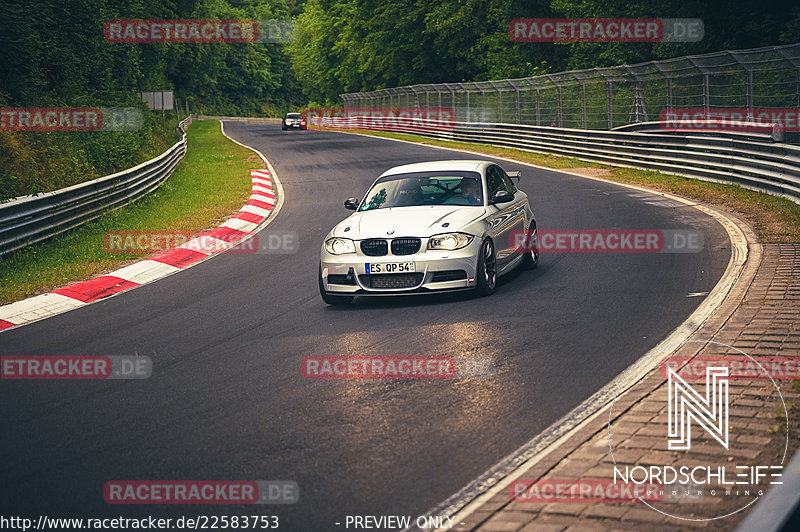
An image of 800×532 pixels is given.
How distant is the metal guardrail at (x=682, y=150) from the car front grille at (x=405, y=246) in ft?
30.5

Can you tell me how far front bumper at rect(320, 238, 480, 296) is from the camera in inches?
404

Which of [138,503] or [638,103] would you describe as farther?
[638,103]

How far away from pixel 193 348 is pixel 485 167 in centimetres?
484

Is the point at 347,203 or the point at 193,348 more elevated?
the point at 347,203

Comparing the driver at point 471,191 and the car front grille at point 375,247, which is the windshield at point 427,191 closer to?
the driver at point 471,191

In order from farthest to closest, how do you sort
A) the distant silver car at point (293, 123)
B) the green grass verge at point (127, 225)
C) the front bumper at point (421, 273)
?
the distant silver car at point (293, 123)
the green grass verge at point (127, 225)
the front bumper at point (421, 273)

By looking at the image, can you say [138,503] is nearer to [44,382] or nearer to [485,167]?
[44,382]

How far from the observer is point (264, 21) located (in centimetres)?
14250

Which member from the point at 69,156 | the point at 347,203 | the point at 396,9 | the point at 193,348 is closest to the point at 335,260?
the point at 347,203

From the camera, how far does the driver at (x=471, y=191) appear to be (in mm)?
11438

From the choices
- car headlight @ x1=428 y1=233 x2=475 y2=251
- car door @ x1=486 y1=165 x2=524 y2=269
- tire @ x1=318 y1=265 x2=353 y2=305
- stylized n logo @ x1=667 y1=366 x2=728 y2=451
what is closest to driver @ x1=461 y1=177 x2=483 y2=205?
car door @ x1=486 y1=165 x2=524 y2=269

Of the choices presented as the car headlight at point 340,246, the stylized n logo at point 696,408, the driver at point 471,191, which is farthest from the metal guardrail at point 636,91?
the stylized n logo at point 696,408

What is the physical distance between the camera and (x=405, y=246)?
1044 cm

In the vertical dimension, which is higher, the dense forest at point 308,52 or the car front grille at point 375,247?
the dense forest at point 308,52
